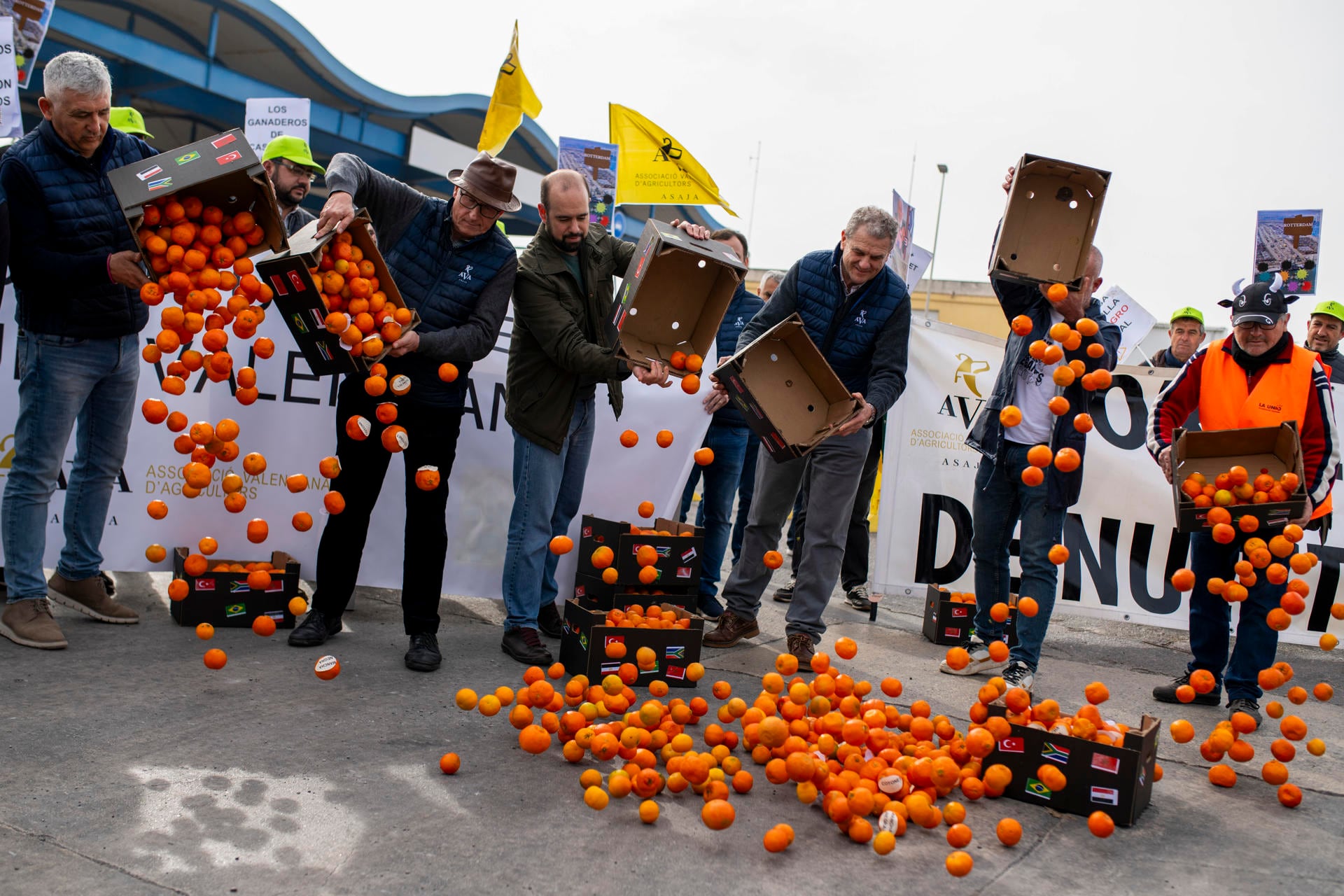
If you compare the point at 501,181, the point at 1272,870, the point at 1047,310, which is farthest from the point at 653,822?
the point at 1047,310

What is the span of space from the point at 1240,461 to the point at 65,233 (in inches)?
203

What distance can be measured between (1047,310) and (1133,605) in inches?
108

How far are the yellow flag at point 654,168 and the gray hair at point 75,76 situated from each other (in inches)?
222

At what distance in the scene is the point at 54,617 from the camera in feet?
14.8

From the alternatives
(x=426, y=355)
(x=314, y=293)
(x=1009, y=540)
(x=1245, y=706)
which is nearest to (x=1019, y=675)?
(x=1009, y=540)

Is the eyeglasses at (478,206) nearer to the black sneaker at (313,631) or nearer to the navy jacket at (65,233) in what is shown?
the navy jacket at (65,233)

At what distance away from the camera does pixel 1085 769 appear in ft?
10.7

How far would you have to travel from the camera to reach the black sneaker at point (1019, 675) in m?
4.66

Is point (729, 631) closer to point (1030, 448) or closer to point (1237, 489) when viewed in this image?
point (1030, 448)

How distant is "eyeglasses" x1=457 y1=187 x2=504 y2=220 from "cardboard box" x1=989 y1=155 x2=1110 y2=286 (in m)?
2.10

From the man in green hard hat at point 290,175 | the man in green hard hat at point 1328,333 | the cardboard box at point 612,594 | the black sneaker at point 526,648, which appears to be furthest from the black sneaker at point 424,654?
the man in green hard hat at point 1328,333

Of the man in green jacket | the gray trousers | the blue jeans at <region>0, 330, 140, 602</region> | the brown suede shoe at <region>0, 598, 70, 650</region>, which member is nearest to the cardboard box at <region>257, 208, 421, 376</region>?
the man in green jacket

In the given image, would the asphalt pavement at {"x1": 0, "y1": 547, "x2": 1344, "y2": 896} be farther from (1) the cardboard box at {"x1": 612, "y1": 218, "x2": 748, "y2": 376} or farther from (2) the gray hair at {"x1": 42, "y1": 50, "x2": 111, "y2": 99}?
(2) the gray hair at {"x1": 42, "y1": 50, "x2": 111, "y2": 99}

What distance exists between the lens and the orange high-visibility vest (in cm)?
461
